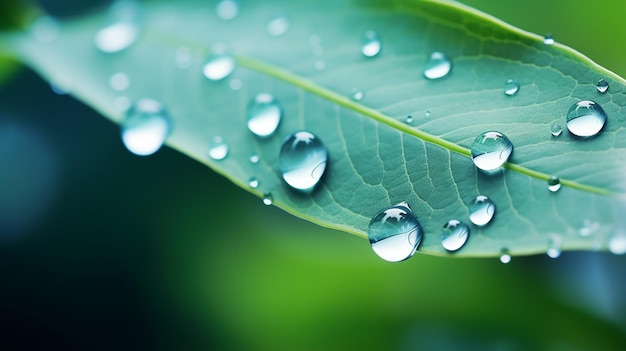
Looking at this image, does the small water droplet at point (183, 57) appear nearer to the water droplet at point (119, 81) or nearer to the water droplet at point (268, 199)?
the water droplet at point (119, 81)

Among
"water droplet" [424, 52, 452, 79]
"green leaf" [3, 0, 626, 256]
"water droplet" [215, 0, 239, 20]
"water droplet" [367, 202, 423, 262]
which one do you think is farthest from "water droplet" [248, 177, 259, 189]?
"water droplet" [215, 0, 239, 20]

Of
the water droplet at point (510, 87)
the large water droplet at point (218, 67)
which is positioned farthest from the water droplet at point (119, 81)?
the water droplet at point (510, 87)

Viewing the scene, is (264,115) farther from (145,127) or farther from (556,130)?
(556,130)

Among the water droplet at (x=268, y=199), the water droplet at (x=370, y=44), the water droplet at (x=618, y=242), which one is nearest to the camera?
the water droplet at (x=618, y=242)

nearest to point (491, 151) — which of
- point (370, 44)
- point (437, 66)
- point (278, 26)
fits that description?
point (437, 66)

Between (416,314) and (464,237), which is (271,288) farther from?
(464,237)

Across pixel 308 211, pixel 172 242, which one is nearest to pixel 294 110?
pixel 308 211
